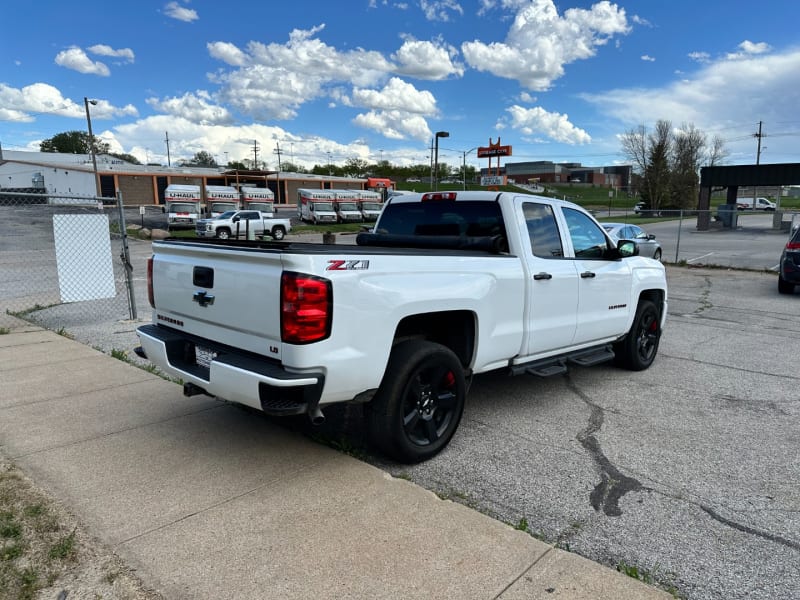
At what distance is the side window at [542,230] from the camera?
16.0 ft

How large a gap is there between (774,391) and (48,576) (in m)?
6.25

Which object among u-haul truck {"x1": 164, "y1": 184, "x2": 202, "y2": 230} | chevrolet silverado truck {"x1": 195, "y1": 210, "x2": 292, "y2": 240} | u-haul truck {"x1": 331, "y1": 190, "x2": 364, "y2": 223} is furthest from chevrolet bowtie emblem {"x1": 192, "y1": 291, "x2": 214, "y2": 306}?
u-haul truck {"x1": 331, "y1": 190, "x2": 364, "y2": 223}

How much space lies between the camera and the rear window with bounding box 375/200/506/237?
480 cm

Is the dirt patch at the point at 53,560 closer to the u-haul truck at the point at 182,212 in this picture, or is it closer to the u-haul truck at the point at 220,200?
the u-haul truck at the point at 182,212

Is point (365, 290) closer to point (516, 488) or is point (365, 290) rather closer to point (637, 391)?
point (516, 488)

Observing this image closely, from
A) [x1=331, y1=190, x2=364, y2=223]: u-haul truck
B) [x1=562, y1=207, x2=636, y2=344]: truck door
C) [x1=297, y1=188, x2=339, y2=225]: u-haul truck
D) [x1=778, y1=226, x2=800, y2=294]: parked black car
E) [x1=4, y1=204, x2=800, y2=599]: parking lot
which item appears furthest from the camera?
[x1=331, y1=190, x2=364, y2=223]: u-haul truck

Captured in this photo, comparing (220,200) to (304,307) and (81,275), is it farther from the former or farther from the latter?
(304,307)

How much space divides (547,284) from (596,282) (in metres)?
0.91

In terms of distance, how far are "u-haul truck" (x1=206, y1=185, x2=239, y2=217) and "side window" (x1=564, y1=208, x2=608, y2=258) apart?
41727mm

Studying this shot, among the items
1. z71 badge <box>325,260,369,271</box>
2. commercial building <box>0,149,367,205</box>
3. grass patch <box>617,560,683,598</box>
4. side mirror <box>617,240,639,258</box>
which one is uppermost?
commercial building <box>0,149,367,205</box>

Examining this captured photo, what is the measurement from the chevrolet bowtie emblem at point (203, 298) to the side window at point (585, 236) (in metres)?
3.25

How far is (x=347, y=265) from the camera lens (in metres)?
3.31

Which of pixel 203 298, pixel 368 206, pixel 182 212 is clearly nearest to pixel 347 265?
pixel 203 298

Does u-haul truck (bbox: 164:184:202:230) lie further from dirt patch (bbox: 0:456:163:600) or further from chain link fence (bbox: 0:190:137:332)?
dirt patch (bbox: 0:456:163:600)
